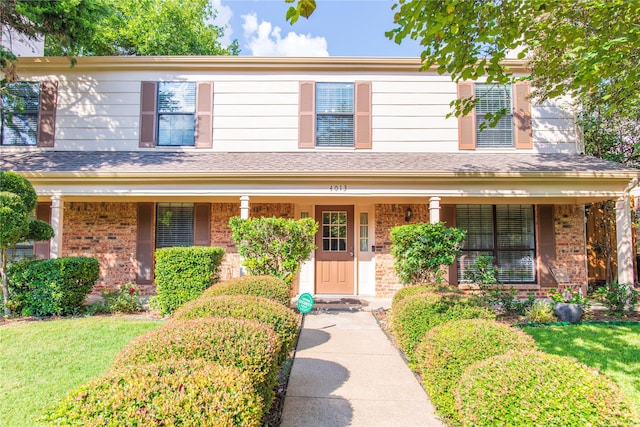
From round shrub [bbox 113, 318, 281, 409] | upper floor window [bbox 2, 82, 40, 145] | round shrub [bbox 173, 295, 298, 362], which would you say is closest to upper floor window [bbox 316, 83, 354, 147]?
round shrub [bbox 173, 295, 298, 362]

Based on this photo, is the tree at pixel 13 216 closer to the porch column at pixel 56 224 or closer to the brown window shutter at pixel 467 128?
the porch column at pixel 56 224

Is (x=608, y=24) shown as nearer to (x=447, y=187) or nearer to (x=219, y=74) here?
(x=447, y=187)

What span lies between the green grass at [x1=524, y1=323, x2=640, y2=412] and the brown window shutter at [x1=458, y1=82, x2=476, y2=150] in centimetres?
449

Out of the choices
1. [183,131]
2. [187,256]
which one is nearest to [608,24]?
[187,256]

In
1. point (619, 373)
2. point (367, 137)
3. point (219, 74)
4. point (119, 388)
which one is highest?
point (219, 74)

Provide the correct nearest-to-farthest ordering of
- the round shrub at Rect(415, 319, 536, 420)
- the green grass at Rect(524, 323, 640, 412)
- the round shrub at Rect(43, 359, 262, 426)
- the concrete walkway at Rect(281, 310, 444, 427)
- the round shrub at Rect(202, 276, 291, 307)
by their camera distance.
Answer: the round shrub at Rect(43, 359, 262, 426), the round shrub at Rect(415, 319, 536, 420), the concrete walkway at Rect(281, 310, 444, 427), the green grass at Rect(524, 323, 640, 412), the round shrub at Rect(202, 276, 291, 307)

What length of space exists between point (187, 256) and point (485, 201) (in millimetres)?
6449

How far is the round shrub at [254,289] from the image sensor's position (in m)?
4.62

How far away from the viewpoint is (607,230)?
9023 millimetres

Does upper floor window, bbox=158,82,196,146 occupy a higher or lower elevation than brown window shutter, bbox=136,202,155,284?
higher

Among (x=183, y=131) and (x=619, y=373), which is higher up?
(x=183, y=131)

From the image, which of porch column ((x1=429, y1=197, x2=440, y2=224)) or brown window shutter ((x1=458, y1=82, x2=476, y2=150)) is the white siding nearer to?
brown window shutter ((x1=458, y1=82, x2=476, y2=150))

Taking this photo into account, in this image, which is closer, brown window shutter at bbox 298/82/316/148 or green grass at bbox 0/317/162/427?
green grass at bbox 0/317/162/427

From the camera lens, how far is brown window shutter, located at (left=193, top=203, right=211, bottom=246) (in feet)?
27.7
